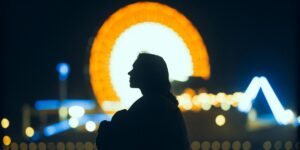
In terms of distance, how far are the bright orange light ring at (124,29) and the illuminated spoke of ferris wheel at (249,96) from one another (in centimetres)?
287

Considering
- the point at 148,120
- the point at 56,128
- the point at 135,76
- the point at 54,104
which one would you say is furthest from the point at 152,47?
the point at 148,120

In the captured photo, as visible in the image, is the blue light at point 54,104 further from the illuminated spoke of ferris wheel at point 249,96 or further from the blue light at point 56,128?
the illuminated spoke of ferris wheel at point 249,96

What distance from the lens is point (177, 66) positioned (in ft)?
66.4

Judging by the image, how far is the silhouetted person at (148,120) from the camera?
3.62 metres

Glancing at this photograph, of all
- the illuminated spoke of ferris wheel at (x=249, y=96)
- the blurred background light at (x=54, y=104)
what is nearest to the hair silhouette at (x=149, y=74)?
the illuminated spoke of ferris wheel at (x=249, y=96)

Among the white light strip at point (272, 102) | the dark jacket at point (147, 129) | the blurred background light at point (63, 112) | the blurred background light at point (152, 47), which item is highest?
the blurred background light at point (152, 47)

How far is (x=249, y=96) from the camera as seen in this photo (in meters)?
17.5

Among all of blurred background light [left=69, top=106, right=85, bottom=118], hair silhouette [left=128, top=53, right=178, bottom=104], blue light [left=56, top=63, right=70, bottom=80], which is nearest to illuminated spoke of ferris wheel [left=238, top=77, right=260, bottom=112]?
blurred background light [left=69, top=106, right=85, bottom=118]

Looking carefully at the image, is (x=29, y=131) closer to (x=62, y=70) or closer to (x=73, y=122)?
(x=73, y=122)

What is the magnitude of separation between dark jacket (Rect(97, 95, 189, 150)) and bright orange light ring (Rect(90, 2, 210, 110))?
15.7m

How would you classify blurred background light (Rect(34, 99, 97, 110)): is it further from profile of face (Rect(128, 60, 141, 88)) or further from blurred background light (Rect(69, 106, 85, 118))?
profile of face (Rect(128, 60, 141, 88))

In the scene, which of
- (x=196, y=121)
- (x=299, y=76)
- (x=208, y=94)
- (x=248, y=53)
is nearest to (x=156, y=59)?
(x=299, y=76)

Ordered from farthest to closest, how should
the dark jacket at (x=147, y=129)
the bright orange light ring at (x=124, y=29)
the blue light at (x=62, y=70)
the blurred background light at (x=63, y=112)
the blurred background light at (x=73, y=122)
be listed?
the bright orange light ring at (x=124, y=29)
the blue light at (x=62, y=70)
the blurred background light at (x=73, y=122)
the blurred background light at (x=63, y=112)
the dark jacket at (x=147, y=129)

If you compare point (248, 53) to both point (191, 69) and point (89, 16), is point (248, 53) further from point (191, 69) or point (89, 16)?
point (89, 16)
